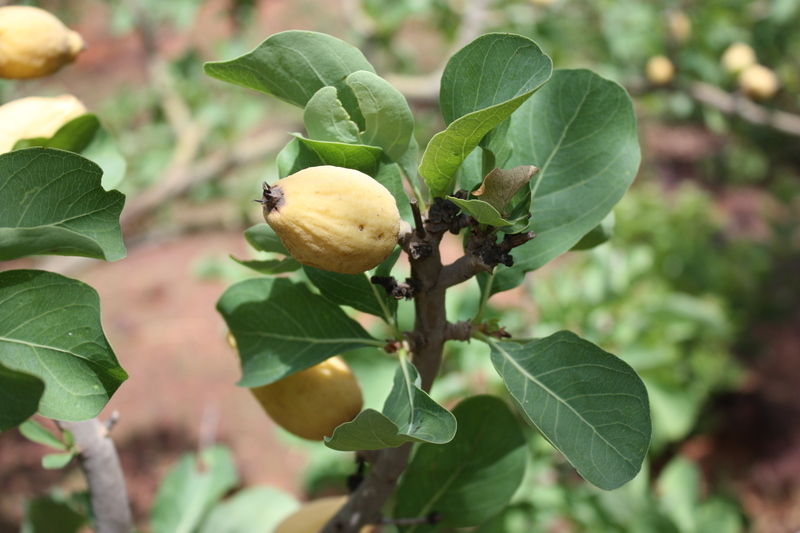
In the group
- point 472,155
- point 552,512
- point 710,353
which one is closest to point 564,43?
point 710,353

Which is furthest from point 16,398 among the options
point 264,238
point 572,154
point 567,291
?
point 567,291

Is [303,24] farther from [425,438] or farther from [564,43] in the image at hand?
[425,438]

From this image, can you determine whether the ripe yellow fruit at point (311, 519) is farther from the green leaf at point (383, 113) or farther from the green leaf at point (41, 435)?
the green leaf at point (383, 113)

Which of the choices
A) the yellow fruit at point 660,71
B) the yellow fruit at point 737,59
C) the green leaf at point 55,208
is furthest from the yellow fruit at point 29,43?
the yellow fruit at point 737,59

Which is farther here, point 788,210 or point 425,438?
point 788,210

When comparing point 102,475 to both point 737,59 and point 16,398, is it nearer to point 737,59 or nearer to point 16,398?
point 16,398
